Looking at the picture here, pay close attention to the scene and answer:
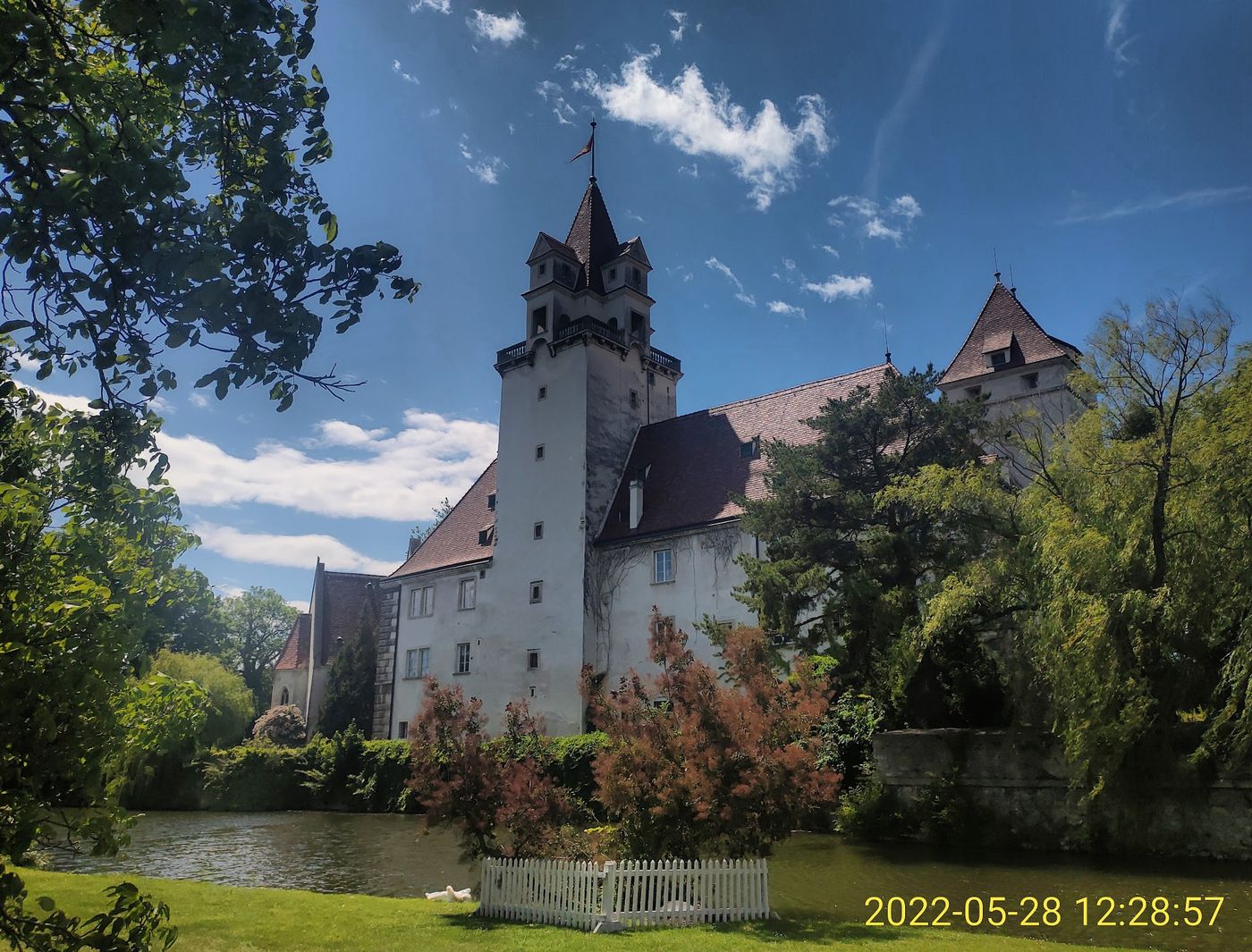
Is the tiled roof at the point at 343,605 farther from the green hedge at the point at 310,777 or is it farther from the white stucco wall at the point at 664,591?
the white stucco wall at the point at 664,591

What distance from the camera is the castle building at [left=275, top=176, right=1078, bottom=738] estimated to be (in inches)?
1211

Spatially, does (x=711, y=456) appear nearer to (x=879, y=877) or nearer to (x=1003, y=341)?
(x=1003, y=341)

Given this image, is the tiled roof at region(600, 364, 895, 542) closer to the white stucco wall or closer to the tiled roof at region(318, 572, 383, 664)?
the white stucco wall

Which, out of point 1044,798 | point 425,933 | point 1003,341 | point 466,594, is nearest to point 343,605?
point 466,594

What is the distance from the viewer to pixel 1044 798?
18.4 metres

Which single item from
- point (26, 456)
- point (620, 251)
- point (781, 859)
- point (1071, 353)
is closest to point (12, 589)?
point (26, 456)

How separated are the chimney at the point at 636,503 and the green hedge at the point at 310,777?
11.6m

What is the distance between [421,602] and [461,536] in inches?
132

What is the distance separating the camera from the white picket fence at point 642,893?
439 inches

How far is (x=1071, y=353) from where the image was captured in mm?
28562

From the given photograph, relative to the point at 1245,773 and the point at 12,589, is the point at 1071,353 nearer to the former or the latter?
the point at 1245,773

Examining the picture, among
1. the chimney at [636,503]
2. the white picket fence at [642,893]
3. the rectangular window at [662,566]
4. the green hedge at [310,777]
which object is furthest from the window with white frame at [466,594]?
the white picket fence at [642,893]

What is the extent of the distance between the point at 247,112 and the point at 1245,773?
18.4m

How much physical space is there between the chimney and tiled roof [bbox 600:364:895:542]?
205mm
